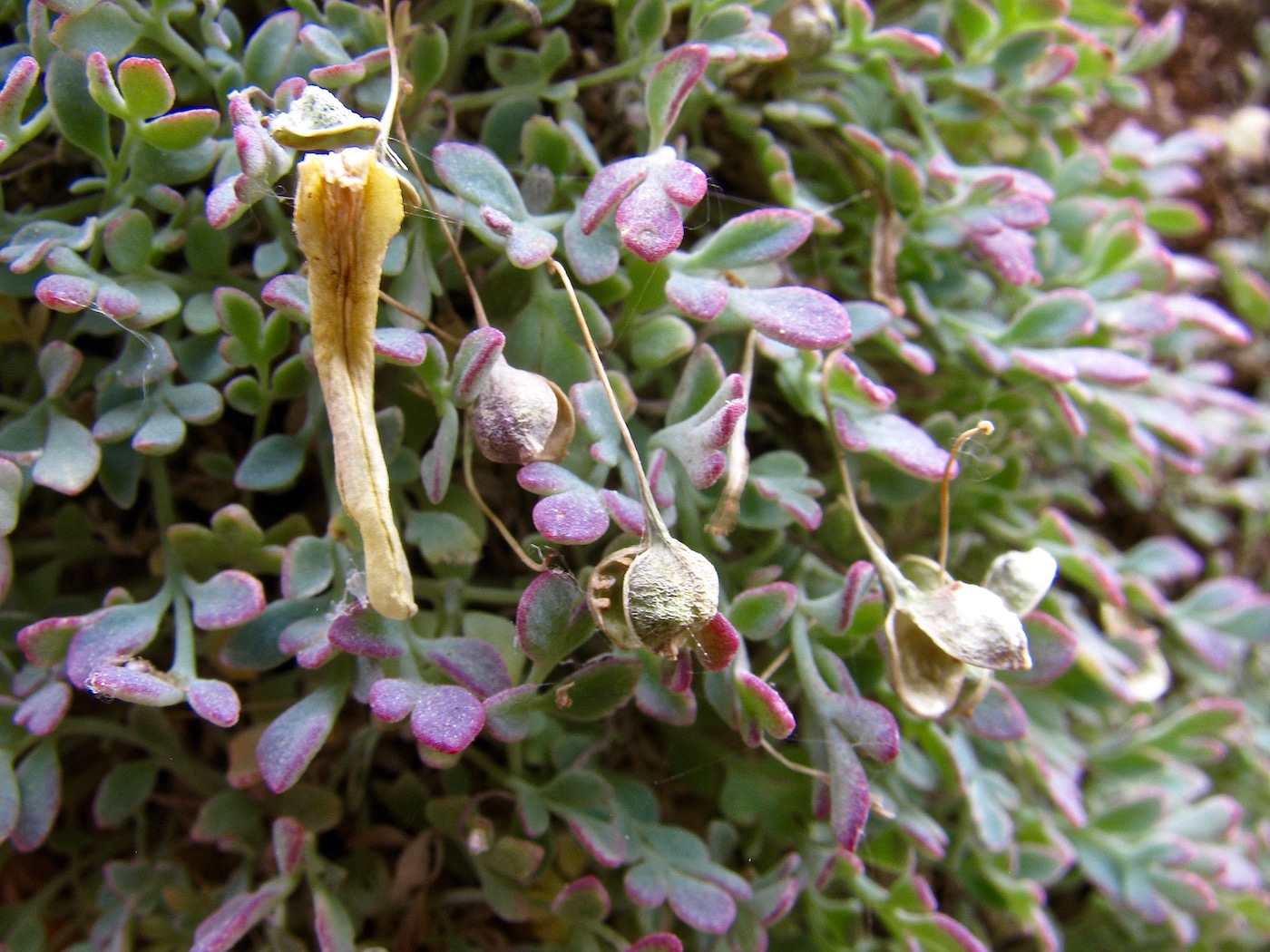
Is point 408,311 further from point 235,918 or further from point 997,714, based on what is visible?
point 997,714

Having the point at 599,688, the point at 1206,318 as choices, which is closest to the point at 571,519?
the point at 599,688

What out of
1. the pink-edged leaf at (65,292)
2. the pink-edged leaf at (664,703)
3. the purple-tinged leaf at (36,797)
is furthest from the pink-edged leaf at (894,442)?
the purple-tinged leaf at (36,797)

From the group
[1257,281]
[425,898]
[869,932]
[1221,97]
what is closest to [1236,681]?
[1257,281]

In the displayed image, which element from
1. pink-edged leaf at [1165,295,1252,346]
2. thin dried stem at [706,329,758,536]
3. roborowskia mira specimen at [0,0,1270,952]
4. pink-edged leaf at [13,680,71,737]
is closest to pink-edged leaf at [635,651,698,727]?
roborowskia mira specimen at [0,0,1270,952]

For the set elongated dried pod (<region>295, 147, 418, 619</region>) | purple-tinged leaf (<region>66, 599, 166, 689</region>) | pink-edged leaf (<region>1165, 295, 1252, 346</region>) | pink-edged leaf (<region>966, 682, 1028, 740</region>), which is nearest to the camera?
elongated dried pod (<region>295, 147, 418, 619</region>)

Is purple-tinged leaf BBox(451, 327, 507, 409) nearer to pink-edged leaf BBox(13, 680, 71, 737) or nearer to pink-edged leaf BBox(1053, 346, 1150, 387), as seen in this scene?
pink-edged leaf BBox(13, 680, 71, 737)

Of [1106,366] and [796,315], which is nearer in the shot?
[796,315]

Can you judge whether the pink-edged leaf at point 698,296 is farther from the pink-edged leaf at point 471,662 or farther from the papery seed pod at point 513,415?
the pink-edged leaf at point 471,662
